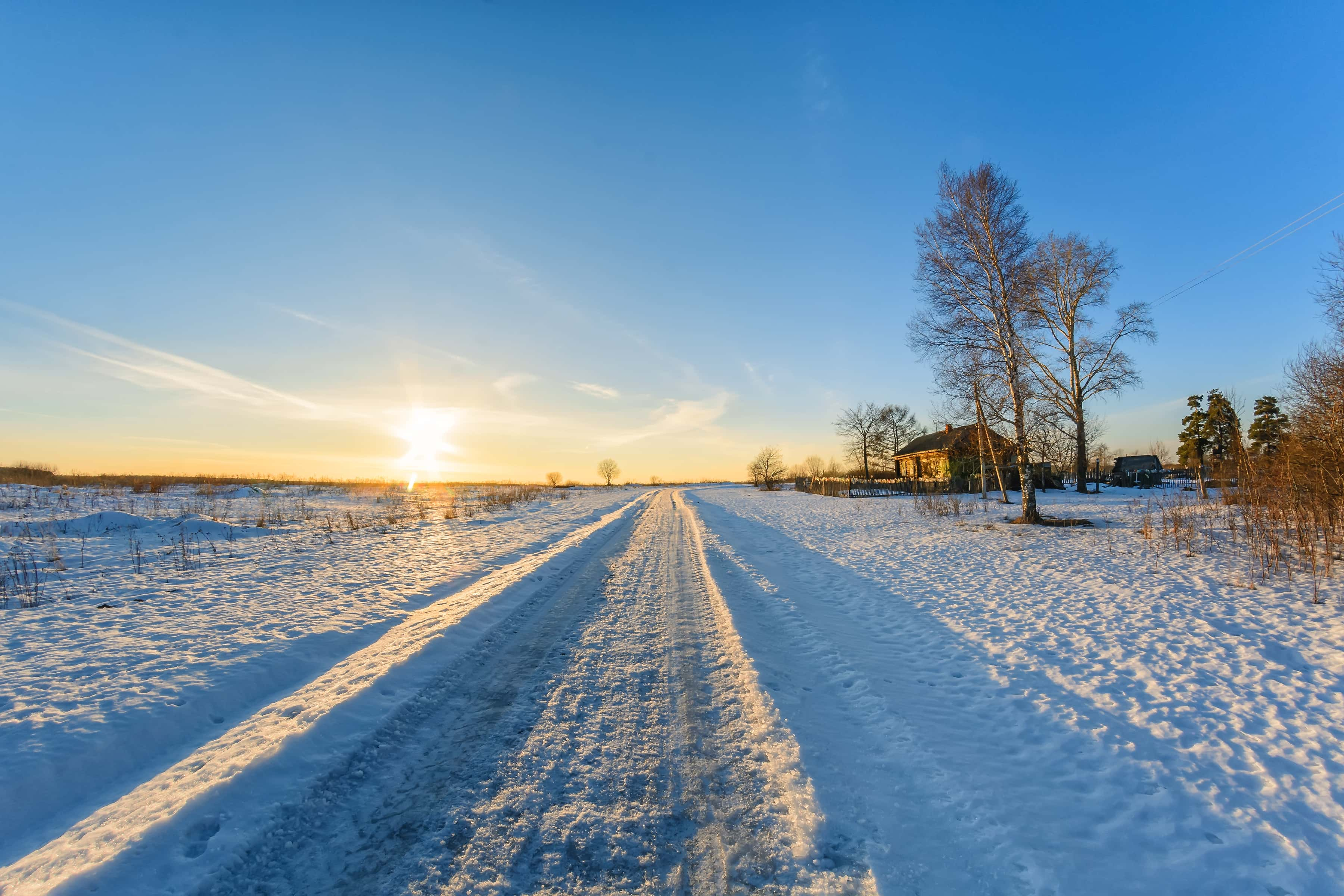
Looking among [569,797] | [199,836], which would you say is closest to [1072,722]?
[569,797]

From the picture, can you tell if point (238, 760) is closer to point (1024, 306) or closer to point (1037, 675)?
point (1037, 675)

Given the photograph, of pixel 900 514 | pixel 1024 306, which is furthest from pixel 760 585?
pixel 900 514

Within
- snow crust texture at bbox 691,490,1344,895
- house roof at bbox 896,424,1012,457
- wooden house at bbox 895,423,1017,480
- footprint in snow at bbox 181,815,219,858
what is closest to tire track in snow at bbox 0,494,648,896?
footprint in snow at bbox 181,815,219,858

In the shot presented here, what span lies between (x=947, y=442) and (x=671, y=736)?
137 feet

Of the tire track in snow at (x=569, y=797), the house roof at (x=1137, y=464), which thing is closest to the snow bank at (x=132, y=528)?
the tire track in snow at (x=569, y=797)

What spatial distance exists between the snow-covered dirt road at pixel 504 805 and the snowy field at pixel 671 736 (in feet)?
0.07

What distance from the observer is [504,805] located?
115 inches

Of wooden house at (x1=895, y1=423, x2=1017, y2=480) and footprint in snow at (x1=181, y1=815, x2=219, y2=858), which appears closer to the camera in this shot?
footprint in snow at (x1=181, y1=815, x2=219, y2=858)

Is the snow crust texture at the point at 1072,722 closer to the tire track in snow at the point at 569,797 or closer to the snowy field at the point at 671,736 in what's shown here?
the snowy field at the point at 671,736

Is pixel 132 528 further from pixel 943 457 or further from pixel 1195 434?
pixel 1195 434

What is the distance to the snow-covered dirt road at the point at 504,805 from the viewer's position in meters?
2.42

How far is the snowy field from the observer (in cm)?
256

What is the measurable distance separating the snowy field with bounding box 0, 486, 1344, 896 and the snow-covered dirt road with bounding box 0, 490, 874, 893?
2 centimetres

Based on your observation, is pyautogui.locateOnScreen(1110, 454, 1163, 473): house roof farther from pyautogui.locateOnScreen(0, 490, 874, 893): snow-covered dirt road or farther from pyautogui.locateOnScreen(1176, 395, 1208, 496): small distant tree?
pyautogui.locateOnScreen(0, 490, 874, 893): snow-covered dirt road
